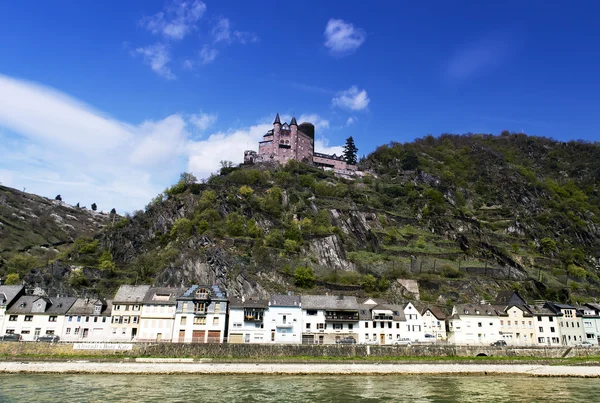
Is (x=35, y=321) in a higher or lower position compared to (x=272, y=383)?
higher

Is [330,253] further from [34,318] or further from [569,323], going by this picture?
[34,318]

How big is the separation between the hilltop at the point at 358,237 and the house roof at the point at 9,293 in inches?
517

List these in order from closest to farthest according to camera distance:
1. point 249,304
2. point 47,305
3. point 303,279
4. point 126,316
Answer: point 47,305
point 126,316
point 249,304
point 303,279

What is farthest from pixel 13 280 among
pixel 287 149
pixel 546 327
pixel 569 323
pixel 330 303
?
pixel 569 323

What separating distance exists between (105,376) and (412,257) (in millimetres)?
62619

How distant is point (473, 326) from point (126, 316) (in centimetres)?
4758

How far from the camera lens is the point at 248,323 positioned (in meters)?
58.8

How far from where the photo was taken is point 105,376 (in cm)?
4031

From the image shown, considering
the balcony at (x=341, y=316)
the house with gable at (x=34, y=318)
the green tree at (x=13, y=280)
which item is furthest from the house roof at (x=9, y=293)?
the balcony at (x=341, y=316)

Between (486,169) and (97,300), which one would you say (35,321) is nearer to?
(97,300)

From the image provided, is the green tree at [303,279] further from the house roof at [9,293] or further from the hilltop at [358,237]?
the house roof at [9,293]

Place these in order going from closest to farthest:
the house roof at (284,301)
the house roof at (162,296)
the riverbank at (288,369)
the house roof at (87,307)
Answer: the riverbank at (288,369), the house roof at (87,307), the house roof at (162,296), the house roof at (284,301)

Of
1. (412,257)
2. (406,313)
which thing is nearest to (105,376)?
(406,313)

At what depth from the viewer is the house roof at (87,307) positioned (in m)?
58.9
